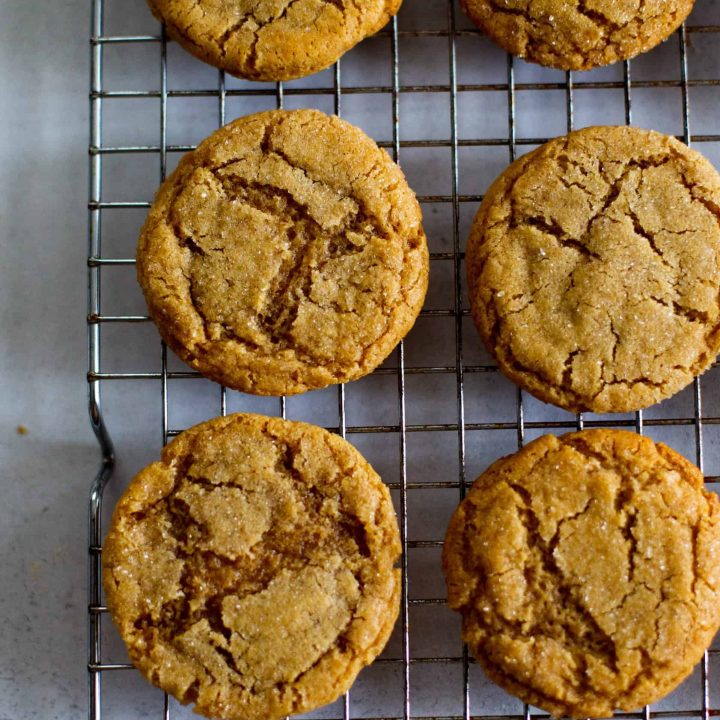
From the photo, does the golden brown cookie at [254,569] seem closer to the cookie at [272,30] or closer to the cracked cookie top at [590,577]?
the cracked cookie top at [590,577]

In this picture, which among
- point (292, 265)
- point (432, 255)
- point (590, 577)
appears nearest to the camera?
point (590, 577)

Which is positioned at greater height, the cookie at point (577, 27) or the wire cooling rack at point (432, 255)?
the cookie at point (577, 27)

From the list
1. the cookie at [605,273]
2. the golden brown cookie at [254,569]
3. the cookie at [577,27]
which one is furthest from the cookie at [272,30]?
the golden brown cookie at [254,569]

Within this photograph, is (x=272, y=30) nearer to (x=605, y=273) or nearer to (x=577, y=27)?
(x=577, y=27)

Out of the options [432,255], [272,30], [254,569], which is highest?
[272,30]

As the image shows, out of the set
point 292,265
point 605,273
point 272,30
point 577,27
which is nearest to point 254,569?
point 292,265

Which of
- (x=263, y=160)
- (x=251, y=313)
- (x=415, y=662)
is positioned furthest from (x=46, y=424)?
(x=415, y=662)

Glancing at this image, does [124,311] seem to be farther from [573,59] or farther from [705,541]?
[705,541]

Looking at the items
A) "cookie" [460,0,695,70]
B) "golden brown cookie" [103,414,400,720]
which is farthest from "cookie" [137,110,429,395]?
"cookie" [460,0,695,70]
